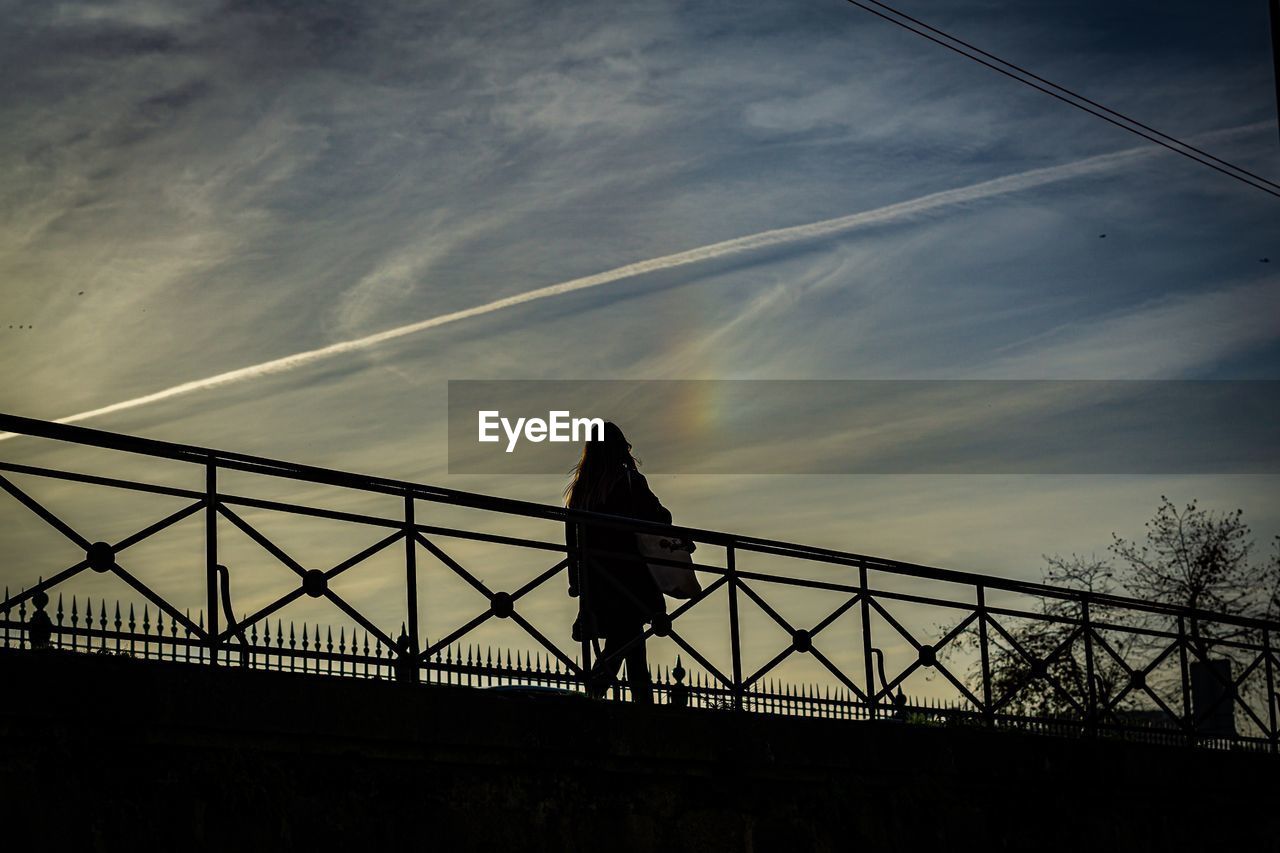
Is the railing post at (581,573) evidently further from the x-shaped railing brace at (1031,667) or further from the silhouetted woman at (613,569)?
the x-shaped railing brace at (1031,667)

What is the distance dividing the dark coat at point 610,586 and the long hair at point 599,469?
0.15 meters

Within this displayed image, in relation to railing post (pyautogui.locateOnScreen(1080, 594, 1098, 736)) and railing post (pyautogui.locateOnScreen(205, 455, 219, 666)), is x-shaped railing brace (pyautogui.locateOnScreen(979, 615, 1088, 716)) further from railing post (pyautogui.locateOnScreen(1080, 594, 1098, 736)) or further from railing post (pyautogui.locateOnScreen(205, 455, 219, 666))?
railing post (pyautogui.locateOnScreen(205, 455, 219, 666))

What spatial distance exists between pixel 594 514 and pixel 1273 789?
22.3 ft

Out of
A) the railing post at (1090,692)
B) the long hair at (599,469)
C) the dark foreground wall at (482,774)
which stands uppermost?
the long hair at (599,469)

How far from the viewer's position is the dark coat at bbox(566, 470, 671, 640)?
1005 centimetres

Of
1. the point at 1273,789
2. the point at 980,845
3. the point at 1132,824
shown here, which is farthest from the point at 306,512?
the point at 1273,789

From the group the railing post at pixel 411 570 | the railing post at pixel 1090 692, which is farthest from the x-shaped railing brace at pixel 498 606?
the railing post at pixel 1090 692

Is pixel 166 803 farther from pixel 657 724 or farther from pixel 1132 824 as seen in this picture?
pixel 1132 824

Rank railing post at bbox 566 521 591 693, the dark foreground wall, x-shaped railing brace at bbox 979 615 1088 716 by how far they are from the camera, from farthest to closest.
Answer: x-shaped railing brace at bbox 979 615 1088 716 → railing post at bbox 566 521 591 693 → the dark foreground wall

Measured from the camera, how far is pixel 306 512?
862 cm

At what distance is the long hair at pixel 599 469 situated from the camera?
10.7m

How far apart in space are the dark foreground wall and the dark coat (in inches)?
33.1

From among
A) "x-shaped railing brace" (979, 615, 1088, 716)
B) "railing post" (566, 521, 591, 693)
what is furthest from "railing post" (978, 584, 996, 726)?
"railing post" (566, 521, 591, 693)

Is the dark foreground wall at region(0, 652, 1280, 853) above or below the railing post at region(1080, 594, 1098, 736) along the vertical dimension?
below
